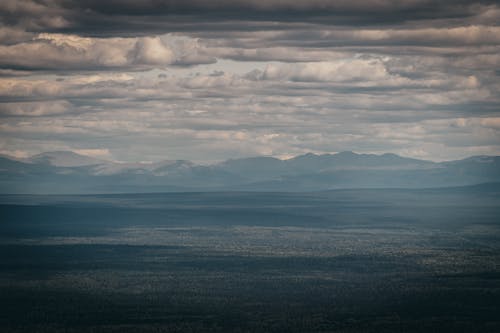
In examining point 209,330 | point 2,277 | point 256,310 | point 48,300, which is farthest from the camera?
point 2,277

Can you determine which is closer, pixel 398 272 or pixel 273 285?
pixel 273 285

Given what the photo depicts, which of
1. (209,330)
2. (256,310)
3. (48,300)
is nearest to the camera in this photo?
(209,330)

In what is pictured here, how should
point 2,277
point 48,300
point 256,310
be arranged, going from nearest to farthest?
point 256,310 → point 48,300 → point 2,277

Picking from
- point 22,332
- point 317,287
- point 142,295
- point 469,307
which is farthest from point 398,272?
point 22,332

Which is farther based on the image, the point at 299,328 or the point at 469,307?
the point at 469,307

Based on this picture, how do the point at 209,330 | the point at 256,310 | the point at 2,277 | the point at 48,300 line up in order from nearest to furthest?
the point at 209,330 < the point at 256,310 < the point at 48,300 < the point at 2,277

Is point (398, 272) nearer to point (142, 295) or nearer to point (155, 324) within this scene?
point (142, 295)

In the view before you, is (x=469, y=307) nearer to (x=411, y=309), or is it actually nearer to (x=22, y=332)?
(x=411, y=309)

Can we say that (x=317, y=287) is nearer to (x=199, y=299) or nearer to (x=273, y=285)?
(x=273, y=285)

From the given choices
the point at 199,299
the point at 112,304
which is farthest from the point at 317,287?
the point at 112,304
